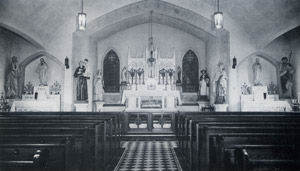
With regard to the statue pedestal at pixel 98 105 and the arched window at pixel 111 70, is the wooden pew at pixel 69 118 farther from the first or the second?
the arched window at pixel 111 70

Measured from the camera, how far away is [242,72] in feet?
47.1

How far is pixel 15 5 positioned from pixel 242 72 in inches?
420

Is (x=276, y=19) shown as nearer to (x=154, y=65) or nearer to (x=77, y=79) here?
(x=154, y=65)

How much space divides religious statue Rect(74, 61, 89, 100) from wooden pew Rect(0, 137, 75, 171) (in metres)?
9.32

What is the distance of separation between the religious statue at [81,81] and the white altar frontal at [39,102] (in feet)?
4.34

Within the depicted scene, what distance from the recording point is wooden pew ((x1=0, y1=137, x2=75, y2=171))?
2938 mm

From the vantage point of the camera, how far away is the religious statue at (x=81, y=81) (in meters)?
12.7

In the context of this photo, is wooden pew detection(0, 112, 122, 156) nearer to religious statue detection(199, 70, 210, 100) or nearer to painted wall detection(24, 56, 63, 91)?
painted wall detection(24, 56, 63, 91)

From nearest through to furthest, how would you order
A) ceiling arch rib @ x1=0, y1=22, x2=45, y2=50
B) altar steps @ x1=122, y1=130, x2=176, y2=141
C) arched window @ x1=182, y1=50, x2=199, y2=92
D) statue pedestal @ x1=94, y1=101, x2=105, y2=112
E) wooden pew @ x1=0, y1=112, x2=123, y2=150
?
wooden pew @ x1=0, y1=112, x2=123, y2=150 → altar steps @ x1=122, y1=130, x2=176, y2=141 → ceiling arch rib @ x1=0, y1=22, x2=45, y2=50 → statue pedestal @ x1=94, y1=101, x2=105, y2=112 → arched window @ x1=182, y1=50, x2=199, y2=92

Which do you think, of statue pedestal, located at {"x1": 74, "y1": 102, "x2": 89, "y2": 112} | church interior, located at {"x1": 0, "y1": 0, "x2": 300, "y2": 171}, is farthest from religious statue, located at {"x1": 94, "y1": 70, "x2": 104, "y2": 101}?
statue pedestal, located at {"x1": 74, "y1": 102, "x2": 89, "y2": 112}

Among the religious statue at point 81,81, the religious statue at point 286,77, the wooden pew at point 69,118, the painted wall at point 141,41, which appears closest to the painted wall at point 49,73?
the religious statue at point 81,81

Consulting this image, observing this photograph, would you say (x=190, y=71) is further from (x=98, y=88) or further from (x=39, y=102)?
(x=39, y=102)

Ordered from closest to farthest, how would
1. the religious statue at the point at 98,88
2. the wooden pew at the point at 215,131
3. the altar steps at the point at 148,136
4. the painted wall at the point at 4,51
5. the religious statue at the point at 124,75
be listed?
the wooden pew at the point at 215,131 → the altar steps at the point at 148,136 → the painted wall at the point at 4,51 → the religious statue at the point at 98,88 → the religious statue at the point at 124,75

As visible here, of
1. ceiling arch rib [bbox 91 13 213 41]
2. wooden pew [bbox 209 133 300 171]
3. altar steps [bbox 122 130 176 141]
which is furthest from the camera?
ceiling arch rib [bbox 91 13 213 41]
